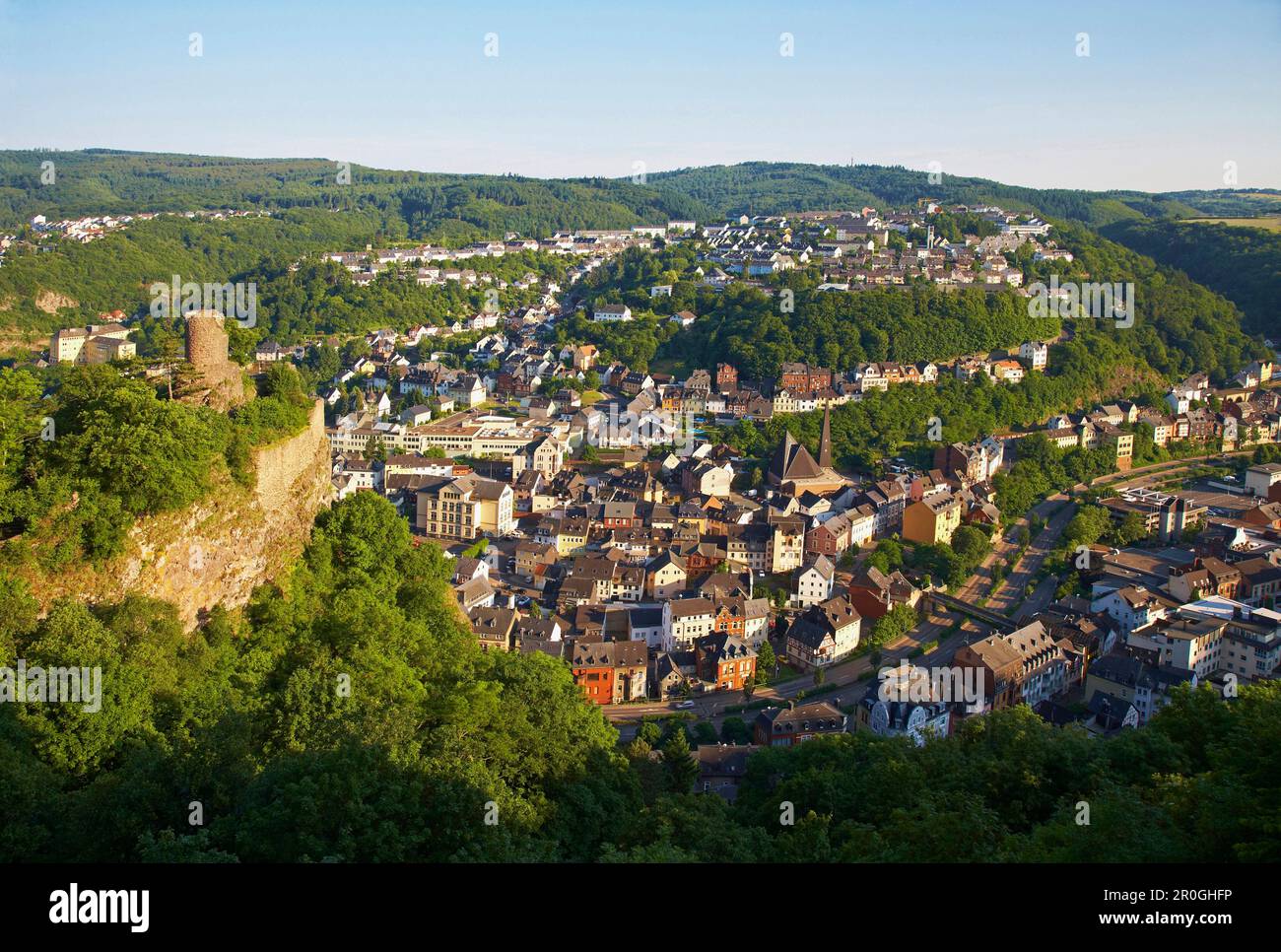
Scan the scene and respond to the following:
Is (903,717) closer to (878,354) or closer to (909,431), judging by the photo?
(909,431)

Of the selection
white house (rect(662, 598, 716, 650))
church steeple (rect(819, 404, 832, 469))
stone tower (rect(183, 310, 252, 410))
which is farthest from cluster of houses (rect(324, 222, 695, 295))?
stone tower (rect(183, 310, 252, 410))

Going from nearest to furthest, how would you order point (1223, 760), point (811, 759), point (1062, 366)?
point (1223, 760), point (811, 759), point (1062, 366)

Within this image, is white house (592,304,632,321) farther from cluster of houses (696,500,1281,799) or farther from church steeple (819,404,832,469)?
cluster of houses (696,500,1281,799)

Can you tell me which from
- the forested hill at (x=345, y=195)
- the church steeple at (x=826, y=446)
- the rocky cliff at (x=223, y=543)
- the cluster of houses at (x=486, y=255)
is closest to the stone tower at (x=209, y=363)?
the rocky cliff at (x=223, y=543)

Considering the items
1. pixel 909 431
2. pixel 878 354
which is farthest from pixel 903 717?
pixel 878 354

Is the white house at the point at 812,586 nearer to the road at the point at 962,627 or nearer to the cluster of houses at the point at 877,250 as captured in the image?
the road at the point at 962,627

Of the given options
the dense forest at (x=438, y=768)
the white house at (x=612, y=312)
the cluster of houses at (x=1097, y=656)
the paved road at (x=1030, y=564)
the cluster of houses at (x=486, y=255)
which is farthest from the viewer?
the cluster of houses at (x=486, y=255)

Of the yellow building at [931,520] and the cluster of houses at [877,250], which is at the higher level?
the cluster of houses at [877,250]
